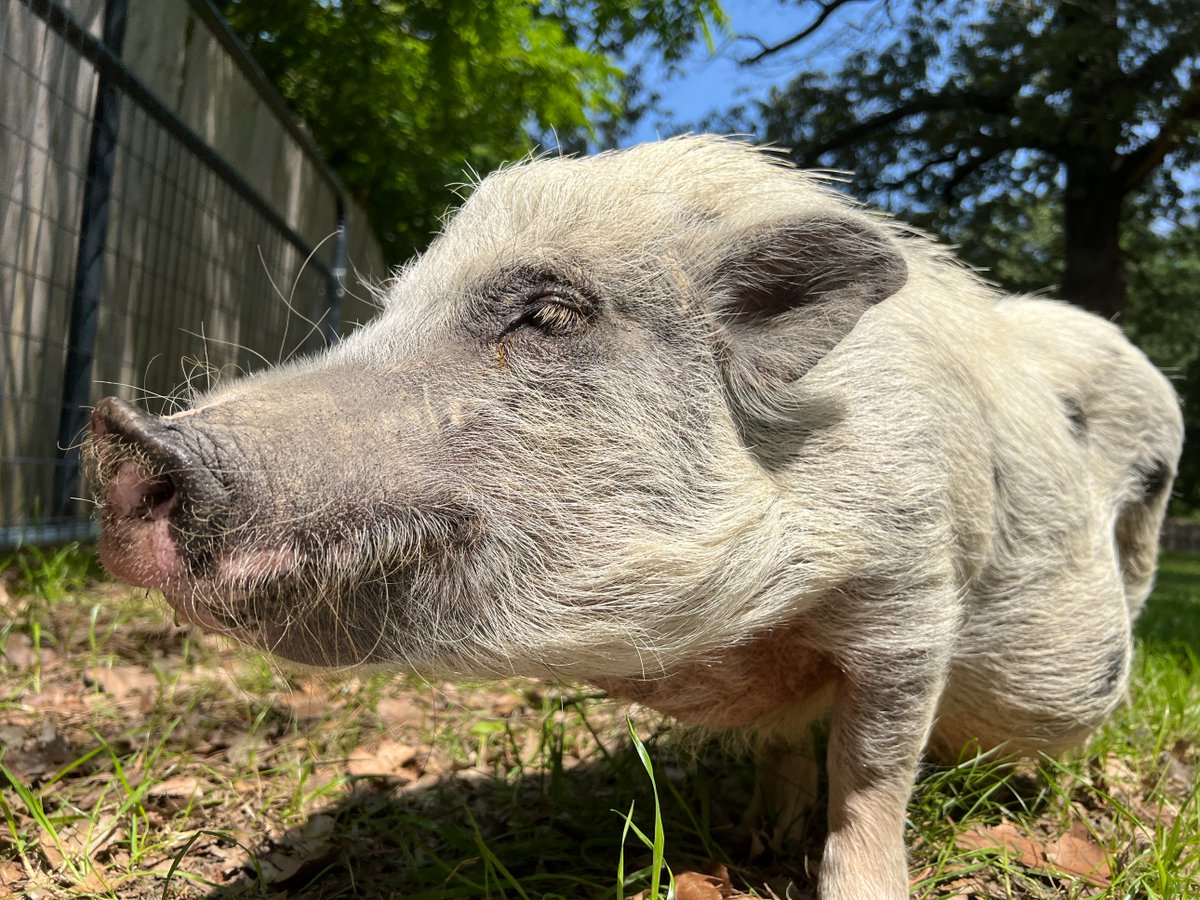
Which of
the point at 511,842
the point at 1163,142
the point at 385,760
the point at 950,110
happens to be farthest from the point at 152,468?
the point at 950,110

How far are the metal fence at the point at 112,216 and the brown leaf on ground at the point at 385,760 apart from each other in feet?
4.27

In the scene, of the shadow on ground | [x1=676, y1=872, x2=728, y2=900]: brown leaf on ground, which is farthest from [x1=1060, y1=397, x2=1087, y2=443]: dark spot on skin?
[x1=676, y1=872, x2=728, y2=900]: brown leaf on ground

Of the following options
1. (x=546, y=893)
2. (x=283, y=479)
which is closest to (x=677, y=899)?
(x=546, y=893)

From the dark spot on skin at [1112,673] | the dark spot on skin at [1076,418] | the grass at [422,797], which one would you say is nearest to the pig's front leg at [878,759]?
the grass at [422,797]

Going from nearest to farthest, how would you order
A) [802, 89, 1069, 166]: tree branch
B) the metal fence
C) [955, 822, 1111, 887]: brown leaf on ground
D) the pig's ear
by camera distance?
the pig's ear, [955, 822, 1111, 887]: brown leaf on ground, the metal fence, [802, 89, 1069, 166]: tree branch

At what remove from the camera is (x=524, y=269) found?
6.56ft

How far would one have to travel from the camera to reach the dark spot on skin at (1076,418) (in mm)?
3137

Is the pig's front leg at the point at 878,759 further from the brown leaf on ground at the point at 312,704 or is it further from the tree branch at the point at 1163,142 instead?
the tree branch at the point at 1163,142

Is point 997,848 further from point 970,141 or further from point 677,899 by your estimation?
point 970,141

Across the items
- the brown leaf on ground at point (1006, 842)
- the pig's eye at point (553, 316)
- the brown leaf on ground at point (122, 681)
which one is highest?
the pig's eye at point (553, 316)

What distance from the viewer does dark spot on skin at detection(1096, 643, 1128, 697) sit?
9.56ft

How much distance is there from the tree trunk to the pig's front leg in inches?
338

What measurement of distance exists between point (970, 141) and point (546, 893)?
10.2 m

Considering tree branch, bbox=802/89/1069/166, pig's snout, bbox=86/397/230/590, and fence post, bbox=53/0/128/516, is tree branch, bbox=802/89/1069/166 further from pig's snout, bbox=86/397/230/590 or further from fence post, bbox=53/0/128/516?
pig's snout, bbox=86/397/230/590
